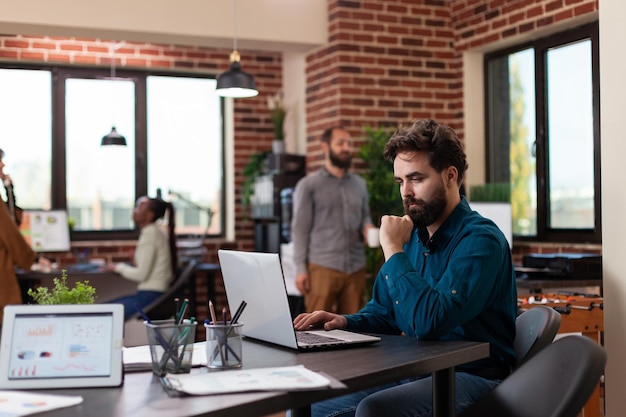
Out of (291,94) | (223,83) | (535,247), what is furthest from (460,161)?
(291,94)

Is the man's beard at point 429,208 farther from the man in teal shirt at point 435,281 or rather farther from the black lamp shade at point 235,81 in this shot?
the black lamp shade at point 235,81

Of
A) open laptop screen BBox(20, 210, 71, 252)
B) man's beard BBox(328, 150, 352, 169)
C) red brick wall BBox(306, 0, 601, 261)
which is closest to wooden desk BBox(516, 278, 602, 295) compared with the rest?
red brick wall BBox(306, 0, 601, 261)

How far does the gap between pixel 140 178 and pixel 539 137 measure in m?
3.81

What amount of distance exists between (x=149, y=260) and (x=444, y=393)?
4707mm

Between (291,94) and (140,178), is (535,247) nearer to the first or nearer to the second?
(291,94)

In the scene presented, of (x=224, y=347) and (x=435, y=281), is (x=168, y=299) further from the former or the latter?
(x=224, y=347)

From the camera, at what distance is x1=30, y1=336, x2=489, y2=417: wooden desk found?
1.63 meters

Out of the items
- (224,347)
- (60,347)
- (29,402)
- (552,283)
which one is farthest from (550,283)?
(29,402)

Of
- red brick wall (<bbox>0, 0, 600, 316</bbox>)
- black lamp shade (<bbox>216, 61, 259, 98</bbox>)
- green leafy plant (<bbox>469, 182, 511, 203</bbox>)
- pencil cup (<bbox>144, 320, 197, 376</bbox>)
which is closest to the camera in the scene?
pencil cup (<bbox>144, 320, 197, 376</bbox>)

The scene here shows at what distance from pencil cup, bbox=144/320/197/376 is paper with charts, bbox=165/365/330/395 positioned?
0.10 ft

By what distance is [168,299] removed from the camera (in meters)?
6.82

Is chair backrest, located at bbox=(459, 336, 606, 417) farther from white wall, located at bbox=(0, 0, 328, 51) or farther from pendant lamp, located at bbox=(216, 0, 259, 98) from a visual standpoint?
white wall, located at bbox=(0, 0, 328, 51)

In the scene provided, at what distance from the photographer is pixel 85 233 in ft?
25.9

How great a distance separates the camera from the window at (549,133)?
224 inches
